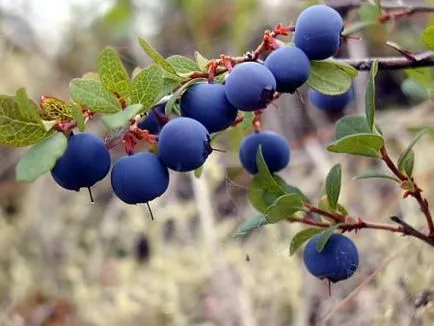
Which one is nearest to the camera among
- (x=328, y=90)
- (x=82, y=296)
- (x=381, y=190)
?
(x=328, y=90)

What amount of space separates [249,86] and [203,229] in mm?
1119

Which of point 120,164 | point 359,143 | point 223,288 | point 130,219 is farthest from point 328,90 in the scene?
point 130,219

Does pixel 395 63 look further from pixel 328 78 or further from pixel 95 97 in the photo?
pixel 95 97

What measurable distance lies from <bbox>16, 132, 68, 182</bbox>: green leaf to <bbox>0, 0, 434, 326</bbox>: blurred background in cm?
43

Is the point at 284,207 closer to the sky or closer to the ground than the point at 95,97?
closer to the ground

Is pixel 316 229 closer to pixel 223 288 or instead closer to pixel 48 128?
pixel 48 128

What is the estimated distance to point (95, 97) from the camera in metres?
0.56

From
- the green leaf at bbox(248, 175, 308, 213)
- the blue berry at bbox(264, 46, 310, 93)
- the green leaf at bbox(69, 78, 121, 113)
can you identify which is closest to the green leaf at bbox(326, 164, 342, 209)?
the green leaf at bbox(248, 175, 308, 213)

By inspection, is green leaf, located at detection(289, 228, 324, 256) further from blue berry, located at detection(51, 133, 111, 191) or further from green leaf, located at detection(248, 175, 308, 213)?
blue berry, located at detection(51, 133, 111, 191)

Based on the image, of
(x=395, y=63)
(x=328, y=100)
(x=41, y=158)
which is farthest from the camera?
(x=328, y=100)

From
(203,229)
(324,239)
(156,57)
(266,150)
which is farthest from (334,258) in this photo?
(203,229)

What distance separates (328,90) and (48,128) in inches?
9.5

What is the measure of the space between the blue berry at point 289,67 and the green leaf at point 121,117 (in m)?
0.12

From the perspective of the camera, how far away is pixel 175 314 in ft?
4.88
